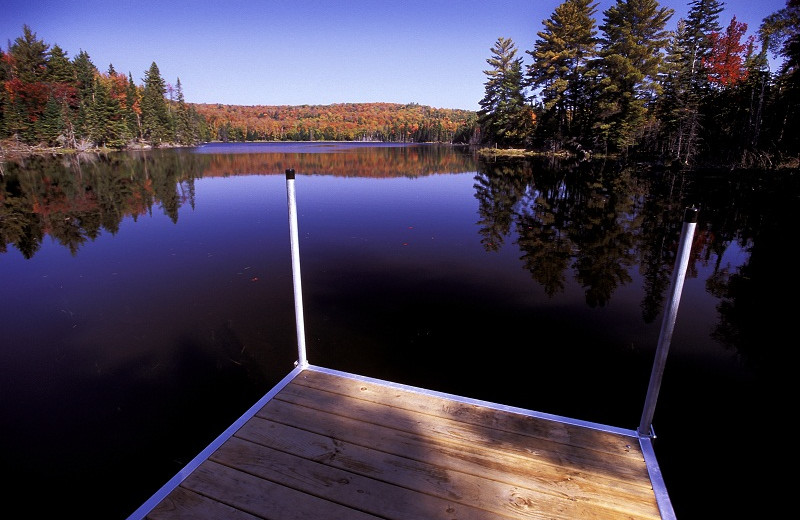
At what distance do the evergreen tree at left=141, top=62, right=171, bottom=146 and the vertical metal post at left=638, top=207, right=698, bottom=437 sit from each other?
81397 mm

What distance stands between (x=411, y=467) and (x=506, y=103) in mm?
56535

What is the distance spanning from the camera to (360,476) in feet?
7.58

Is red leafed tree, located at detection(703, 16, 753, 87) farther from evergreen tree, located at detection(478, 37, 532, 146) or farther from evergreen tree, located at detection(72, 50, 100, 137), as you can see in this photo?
evergreen tree, located at detection(72, 50, 100, 137)

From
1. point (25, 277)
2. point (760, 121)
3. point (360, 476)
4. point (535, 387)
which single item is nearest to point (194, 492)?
point (360, 476)

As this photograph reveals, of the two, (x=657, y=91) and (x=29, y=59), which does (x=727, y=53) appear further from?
(x=29, y=59)

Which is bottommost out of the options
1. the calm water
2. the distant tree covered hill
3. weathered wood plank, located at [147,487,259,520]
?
the calm water

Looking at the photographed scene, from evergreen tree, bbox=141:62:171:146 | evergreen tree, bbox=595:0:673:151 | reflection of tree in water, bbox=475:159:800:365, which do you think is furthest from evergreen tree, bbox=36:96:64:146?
evergreen tree, bbox=595:0:673:151

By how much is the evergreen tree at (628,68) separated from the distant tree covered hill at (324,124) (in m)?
75.0

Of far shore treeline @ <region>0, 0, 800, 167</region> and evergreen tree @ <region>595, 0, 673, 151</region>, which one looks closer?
far shore treeline @ <region>0, 0, 800, 167</region>

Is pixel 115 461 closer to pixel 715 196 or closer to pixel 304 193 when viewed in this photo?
pixel 304 193

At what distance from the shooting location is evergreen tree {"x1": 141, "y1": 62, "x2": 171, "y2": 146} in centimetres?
6631

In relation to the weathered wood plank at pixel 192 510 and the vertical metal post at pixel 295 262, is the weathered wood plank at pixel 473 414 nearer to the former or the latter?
the vertical metal post at pixel 295 262

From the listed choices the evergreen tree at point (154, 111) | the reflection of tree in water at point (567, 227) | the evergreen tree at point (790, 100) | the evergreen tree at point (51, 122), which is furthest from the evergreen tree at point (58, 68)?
the evergreen tree at point (790, 100)

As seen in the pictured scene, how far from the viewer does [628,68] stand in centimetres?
3353
